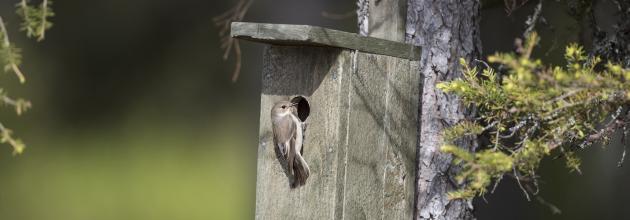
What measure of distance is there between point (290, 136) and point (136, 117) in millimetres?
3421

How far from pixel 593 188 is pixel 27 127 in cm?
355

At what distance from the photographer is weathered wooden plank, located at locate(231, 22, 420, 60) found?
234 cm

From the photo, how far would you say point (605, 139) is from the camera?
236 centimetres

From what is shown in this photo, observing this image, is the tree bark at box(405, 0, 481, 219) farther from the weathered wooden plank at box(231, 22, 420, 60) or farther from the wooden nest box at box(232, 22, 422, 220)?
the weathered wooden plank at box(231, 22, 420, 60)

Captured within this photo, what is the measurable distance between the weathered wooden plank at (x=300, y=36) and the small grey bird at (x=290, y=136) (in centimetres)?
21

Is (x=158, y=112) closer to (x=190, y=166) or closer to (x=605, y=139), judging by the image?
(x=190, y=166)

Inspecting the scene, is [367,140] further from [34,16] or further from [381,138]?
[34,16]

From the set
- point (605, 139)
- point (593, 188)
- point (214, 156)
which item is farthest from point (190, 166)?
point (605, 139)

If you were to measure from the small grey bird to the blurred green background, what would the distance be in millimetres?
2883

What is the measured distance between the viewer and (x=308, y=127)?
2.59 m

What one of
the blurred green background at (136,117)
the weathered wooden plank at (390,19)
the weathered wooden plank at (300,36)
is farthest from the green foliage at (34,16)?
the blurred green background at (136,117)

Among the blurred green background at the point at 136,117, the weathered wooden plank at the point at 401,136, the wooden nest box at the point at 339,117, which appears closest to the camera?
the wooden nest box at the point at 339,117

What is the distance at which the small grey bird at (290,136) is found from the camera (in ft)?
8.41

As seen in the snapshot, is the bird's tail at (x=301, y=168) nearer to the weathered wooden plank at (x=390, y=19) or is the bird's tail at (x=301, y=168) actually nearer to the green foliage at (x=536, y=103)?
the green foliage at (x=536, y=103)
